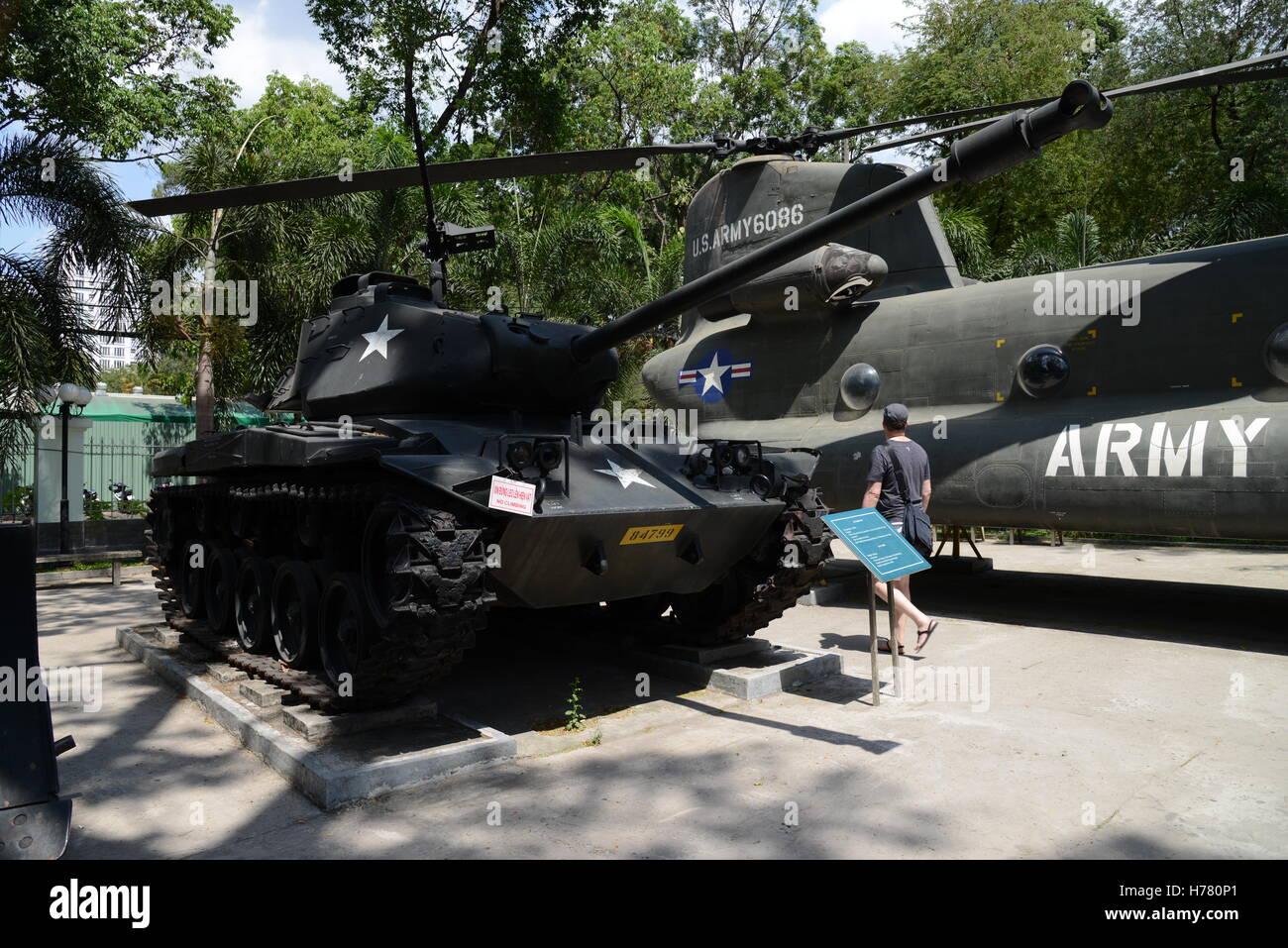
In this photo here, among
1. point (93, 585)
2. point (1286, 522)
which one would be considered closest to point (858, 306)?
point (1286, 522)

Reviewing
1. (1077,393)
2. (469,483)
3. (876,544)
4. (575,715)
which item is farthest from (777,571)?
(1077,393)

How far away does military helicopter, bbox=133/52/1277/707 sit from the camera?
507 centimetres

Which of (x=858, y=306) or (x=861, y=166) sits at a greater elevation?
Answer: (x=861, y=166)

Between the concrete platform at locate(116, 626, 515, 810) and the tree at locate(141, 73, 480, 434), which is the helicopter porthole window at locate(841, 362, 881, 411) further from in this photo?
the tree at locate(141, 73, 480, 434)

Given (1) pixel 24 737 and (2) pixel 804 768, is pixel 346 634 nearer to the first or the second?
(1) pixel 24 737

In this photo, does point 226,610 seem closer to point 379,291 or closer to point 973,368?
point 379,291

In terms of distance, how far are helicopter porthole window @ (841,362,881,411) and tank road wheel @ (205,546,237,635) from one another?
679 centimetres

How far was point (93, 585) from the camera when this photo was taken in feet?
45.1

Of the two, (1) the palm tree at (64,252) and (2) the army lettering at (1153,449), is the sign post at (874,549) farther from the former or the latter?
(1) the palm tree at (64,252)

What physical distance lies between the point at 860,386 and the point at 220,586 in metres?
7.03

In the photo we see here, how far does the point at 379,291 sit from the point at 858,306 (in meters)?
5.90

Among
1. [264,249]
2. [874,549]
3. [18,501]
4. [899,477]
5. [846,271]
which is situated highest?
[264,249]

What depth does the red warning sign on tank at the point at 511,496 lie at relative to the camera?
5031 mm

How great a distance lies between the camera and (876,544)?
20.7 feet
